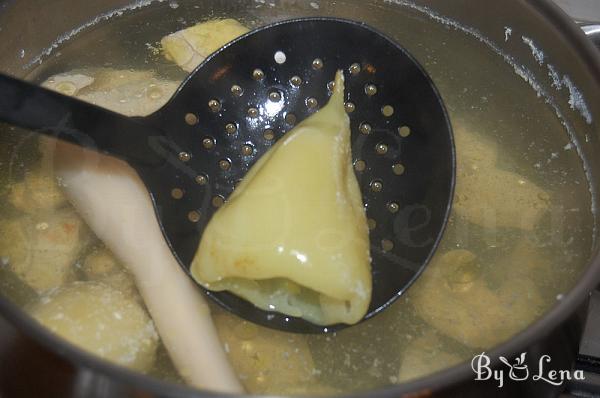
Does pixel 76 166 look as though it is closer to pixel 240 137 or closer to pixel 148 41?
pixel 240 137

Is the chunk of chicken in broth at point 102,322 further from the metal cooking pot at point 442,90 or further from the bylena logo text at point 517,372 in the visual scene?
the bylena logo text at point 517,372

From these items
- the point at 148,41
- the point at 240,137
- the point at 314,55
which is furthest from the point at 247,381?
the point at 148,41

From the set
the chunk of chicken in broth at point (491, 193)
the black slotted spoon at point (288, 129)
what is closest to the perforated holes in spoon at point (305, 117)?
the black slotted spoon at point (288, 129)

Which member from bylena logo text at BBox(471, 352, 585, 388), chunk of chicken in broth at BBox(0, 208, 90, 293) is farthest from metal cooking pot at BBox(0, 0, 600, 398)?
chunk of chicken in broth at BBox(0, 208, 90, 293)

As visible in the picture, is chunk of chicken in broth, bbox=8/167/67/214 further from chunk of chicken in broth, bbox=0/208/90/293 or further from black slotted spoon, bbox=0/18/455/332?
black slotted spoon, bbox=0/18/455/332

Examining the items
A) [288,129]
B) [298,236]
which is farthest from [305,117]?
[298,236]

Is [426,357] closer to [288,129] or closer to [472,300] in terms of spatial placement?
[472,300]
